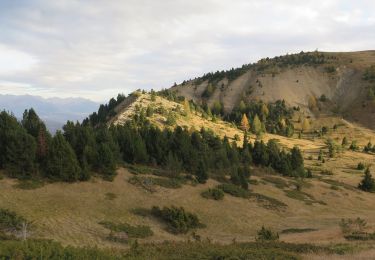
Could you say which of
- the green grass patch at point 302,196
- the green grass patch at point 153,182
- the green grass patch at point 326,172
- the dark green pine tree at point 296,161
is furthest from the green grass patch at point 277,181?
the green grass patch at point 326,172

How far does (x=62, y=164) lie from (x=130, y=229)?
1326cm

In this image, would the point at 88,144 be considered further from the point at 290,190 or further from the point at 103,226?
the point at 290,190

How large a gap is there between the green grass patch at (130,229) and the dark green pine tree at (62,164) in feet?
33.2

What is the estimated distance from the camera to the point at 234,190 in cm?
5203

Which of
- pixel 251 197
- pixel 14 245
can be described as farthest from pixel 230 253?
pixel 251 197

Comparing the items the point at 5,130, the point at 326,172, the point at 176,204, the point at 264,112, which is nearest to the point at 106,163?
the point at 176,204

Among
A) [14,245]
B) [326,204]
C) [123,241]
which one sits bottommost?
[326,204]

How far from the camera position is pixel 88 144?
165ft

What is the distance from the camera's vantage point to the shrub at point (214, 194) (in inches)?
1906

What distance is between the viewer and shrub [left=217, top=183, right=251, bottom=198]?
51.5 metres

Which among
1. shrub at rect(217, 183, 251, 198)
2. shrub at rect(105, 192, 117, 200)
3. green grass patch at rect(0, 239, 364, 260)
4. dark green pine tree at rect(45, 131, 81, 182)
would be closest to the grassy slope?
shrub at rect(105, 192, 117, 200)

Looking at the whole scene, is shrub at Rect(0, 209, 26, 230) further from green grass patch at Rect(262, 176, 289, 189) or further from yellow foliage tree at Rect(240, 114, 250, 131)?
yellow foliage tree at Rect(240, 114, 250, 131)

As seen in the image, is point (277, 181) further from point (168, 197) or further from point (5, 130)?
point (5, 130)

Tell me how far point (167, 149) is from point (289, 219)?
24.1 meters
